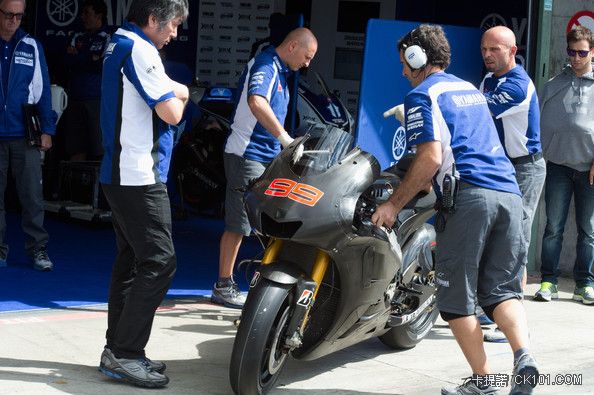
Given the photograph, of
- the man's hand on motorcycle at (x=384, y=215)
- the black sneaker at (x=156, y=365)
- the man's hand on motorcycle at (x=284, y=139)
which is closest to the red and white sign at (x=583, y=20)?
the man's hand on motorcycle at (x=284, y=139)

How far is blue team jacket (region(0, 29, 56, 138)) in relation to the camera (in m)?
8.24

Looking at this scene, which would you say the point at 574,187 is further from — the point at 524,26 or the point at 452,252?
the point at 524,26

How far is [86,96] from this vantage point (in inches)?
437

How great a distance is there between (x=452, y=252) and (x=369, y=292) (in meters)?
0.49

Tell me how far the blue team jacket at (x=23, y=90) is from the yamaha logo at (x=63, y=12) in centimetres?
380

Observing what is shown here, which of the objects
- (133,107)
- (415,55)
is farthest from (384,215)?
(133,107)

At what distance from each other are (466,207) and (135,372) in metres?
1.80

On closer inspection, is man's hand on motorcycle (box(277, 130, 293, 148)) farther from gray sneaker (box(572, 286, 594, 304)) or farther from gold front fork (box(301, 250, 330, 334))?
gray sneaker (box(572, 286, 594, 304))

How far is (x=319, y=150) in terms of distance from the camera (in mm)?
5516

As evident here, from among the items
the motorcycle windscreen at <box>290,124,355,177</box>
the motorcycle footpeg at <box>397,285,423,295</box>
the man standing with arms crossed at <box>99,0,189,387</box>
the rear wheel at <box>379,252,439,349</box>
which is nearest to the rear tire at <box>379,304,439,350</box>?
the rear wheel at <box>379,252,439,349</box>

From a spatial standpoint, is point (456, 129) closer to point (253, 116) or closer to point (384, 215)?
point (384, 215)

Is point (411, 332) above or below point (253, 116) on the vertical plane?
below

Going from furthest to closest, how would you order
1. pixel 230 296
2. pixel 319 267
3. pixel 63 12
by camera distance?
1. pixel 63 12
2. pixel 230 296
3. pixel 319 267

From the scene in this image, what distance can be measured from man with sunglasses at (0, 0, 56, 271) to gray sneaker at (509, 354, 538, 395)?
4.18 m
